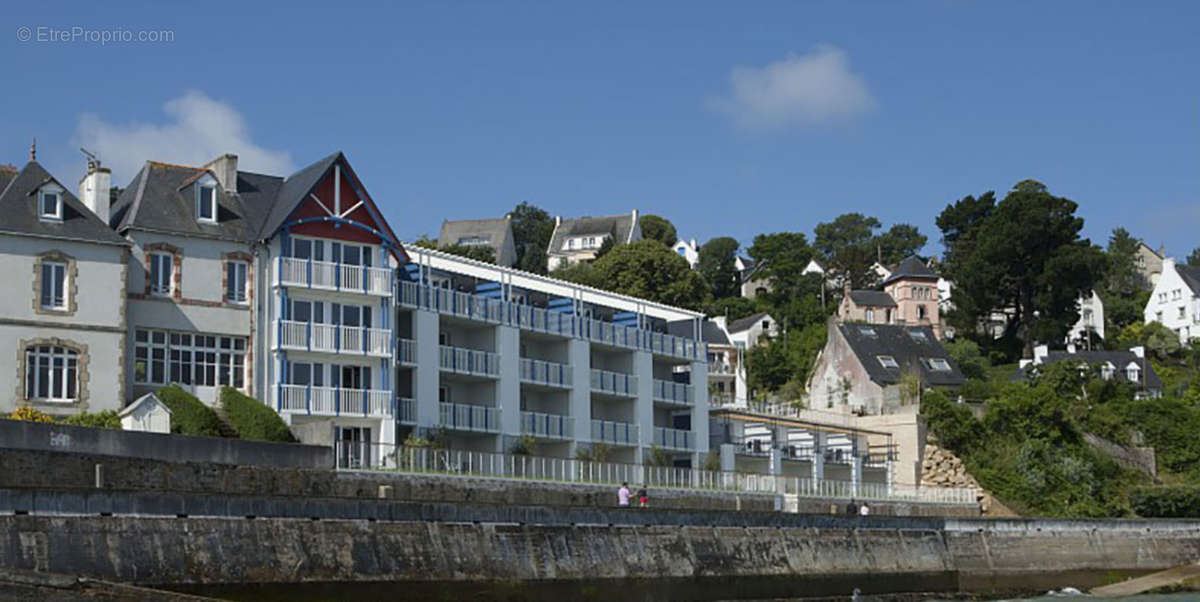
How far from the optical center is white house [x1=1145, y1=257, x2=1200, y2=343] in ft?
371

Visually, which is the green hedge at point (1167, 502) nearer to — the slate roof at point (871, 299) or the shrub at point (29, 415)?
the shrub at point (29, 415)

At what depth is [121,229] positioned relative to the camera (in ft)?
148

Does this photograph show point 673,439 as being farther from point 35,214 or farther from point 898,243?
point 898,243

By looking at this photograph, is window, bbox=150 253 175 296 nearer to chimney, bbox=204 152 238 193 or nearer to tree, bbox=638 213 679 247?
chimney, bbox=204 152 238 193

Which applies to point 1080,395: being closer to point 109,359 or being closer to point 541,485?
point 541,485

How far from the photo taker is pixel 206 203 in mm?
47281

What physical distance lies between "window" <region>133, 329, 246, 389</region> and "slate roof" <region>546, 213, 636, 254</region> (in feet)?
310

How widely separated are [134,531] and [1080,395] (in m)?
60.1

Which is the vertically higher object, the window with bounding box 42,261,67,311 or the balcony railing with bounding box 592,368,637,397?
the window with bounding box 42,261,67,311

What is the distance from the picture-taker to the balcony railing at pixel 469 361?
171 feet

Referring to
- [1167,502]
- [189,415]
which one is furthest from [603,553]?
[1167,502]

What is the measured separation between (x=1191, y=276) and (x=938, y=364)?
39.0 m

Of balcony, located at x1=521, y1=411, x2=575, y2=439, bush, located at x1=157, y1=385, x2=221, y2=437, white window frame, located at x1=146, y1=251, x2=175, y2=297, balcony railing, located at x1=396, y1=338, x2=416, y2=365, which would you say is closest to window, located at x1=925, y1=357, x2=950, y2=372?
balcony, located at x1=521, y1=411, x2=575, y2=439

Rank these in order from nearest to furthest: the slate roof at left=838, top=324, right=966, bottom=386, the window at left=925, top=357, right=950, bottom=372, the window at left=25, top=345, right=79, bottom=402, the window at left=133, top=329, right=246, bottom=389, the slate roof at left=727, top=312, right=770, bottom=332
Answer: the window at left=25, top=345, right=79, bottom=402, the window at left=133, top=329, right=246, bottom=389, the slate roof at left=838, top=324, right=966, bottom=386, the window at left=925, top=357, right=950, bottom=372, the slate roof at left=727, top=312, right=770, bottom=332
